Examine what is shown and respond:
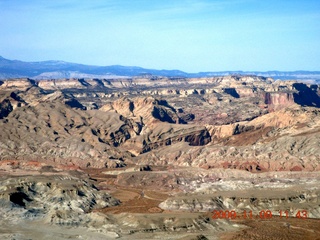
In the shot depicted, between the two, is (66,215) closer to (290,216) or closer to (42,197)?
(42,197)

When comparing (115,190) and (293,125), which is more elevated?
(293,125)

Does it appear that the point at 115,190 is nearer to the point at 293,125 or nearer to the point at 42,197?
the point at 42,197

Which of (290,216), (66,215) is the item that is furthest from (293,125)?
(66,215)

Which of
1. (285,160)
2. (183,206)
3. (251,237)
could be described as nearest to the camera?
(251,237)

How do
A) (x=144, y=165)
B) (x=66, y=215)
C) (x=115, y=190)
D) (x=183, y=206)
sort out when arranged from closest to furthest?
(x=66, y=215)
(x=183, y=206)
(x=115, y=190)
(x=144, y=165)

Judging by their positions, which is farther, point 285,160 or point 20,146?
point 20,146

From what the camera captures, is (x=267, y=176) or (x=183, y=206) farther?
(x=267, y=176)

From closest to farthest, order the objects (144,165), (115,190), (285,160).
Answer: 1. (115,190)
2. (285,160)
3. (144,165)

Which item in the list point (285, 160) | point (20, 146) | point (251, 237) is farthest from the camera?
point (20, 146)

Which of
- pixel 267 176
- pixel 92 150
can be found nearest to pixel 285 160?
pixel 267 176
